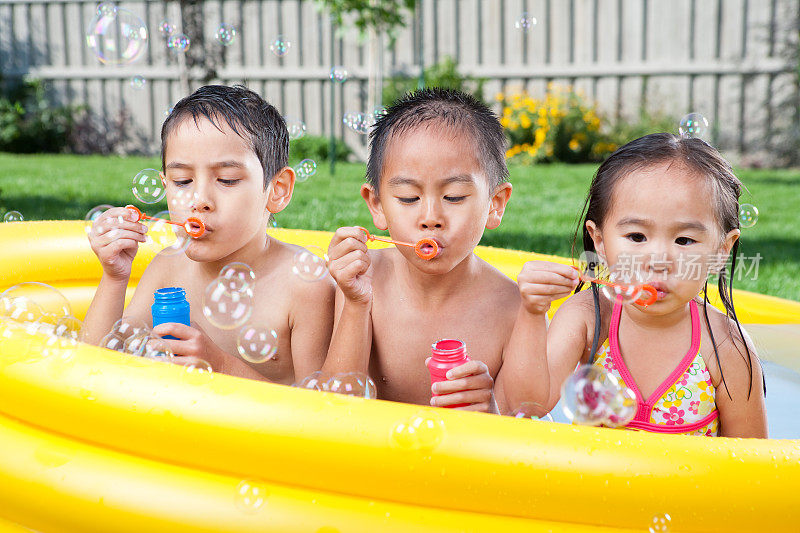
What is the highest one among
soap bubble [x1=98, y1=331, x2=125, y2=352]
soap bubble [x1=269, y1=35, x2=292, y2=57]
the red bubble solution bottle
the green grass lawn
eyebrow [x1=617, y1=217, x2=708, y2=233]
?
soap bubble [x1=269, y1=35, x2=292, y2=57]

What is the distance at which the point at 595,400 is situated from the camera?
1.54m

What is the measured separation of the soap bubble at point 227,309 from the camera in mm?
1826

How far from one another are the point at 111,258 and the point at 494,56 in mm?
7877

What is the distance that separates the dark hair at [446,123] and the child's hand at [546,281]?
0.33 metres

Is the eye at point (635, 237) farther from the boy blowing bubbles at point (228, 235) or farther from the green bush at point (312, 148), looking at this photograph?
the green bush at point (312, 148)

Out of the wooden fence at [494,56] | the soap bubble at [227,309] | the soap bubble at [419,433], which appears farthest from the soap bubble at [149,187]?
the wooden fence at [494,56]

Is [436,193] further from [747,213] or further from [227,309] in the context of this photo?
[747,213]

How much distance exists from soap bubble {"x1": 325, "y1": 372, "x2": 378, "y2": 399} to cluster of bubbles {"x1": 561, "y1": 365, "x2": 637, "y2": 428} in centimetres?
39

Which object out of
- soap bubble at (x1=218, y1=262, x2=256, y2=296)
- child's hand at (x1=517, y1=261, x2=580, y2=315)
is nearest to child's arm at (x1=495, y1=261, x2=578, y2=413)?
child's hand at (x1=517, y1=261, x2=580, y2=315)

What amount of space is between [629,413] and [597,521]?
363mm

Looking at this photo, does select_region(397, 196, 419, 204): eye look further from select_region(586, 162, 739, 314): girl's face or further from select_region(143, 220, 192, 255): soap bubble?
select_region(143, 220, 192, 255): soap bubble

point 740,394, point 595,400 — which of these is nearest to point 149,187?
point 595,400

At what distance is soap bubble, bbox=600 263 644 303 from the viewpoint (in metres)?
1.57

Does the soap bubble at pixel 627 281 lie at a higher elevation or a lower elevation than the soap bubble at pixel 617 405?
higher
